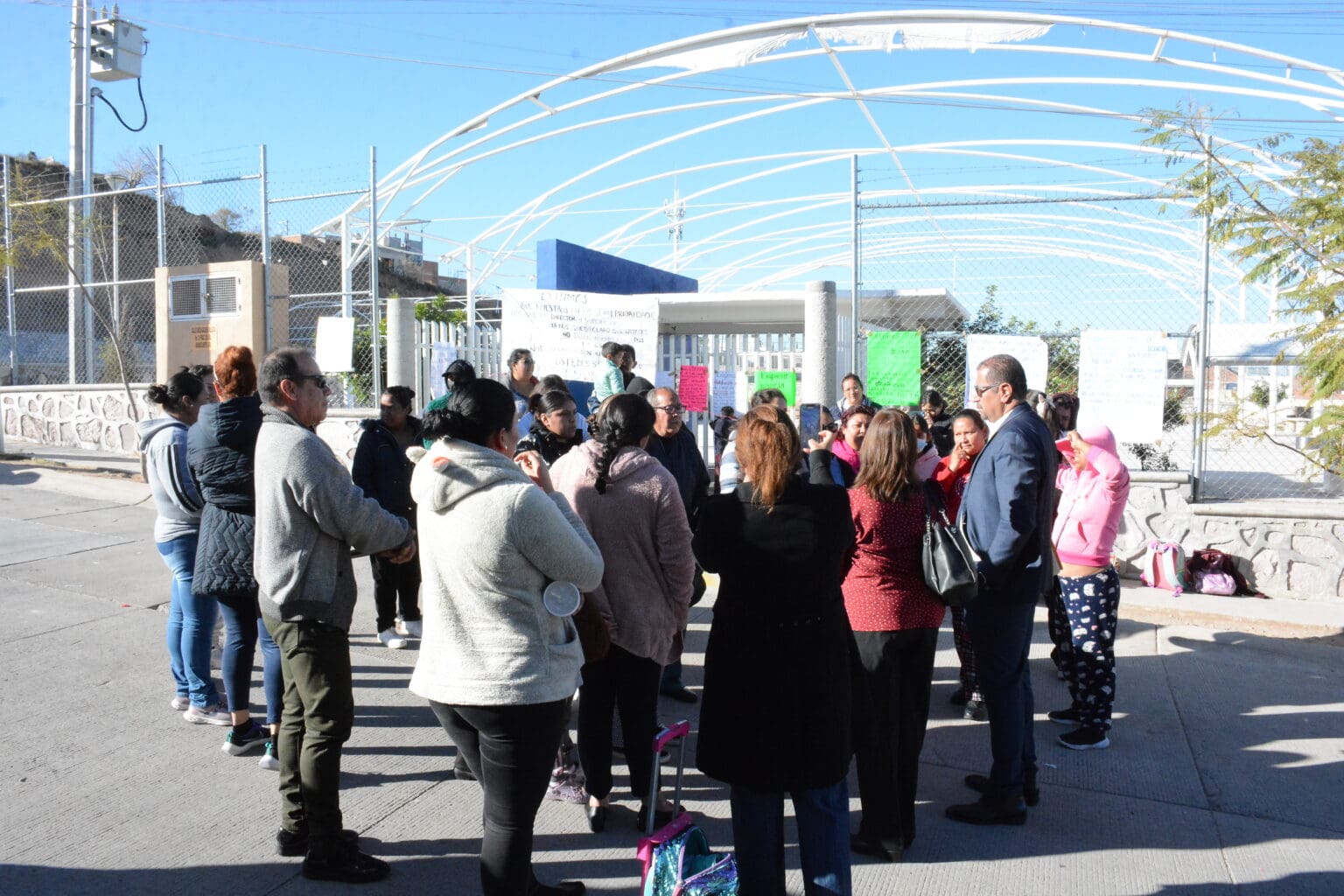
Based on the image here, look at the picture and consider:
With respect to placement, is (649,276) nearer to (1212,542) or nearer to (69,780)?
(1212,542)

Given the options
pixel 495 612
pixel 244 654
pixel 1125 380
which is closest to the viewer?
pixel 495 612

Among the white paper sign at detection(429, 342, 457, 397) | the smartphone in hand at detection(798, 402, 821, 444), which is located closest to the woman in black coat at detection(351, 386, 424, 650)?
the smartphone in hand at detection(798, 402, 821, 444)

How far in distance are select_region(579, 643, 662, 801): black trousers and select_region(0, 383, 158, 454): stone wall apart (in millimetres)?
11636

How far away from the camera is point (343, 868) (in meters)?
3.52

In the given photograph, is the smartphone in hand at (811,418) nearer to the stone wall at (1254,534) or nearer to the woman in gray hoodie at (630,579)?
the woman in gray hoodie at (630,579)

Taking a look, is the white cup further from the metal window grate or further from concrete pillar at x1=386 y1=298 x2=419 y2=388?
the metal window grate

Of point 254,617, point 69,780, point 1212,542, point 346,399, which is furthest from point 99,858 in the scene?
point 346,399

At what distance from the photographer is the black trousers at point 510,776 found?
2.91 meters

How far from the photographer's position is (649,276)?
14.6m

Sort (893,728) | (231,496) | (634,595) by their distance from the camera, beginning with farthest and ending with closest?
1. (231,496)
2. (634,595)
3. (893,728)

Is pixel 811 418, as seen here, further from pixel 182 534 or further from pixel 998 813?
pixel 182 534

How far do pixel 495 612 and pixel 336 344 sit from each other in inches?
352

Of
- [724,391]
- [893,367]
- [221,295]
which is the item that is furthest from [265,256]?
[893,367]

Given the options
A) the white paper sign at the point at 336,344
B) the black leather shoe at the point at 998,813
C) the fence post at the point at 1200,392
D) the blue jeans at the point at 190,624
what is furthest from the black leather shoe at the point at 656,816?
the white paper sign at the point at 336,344
